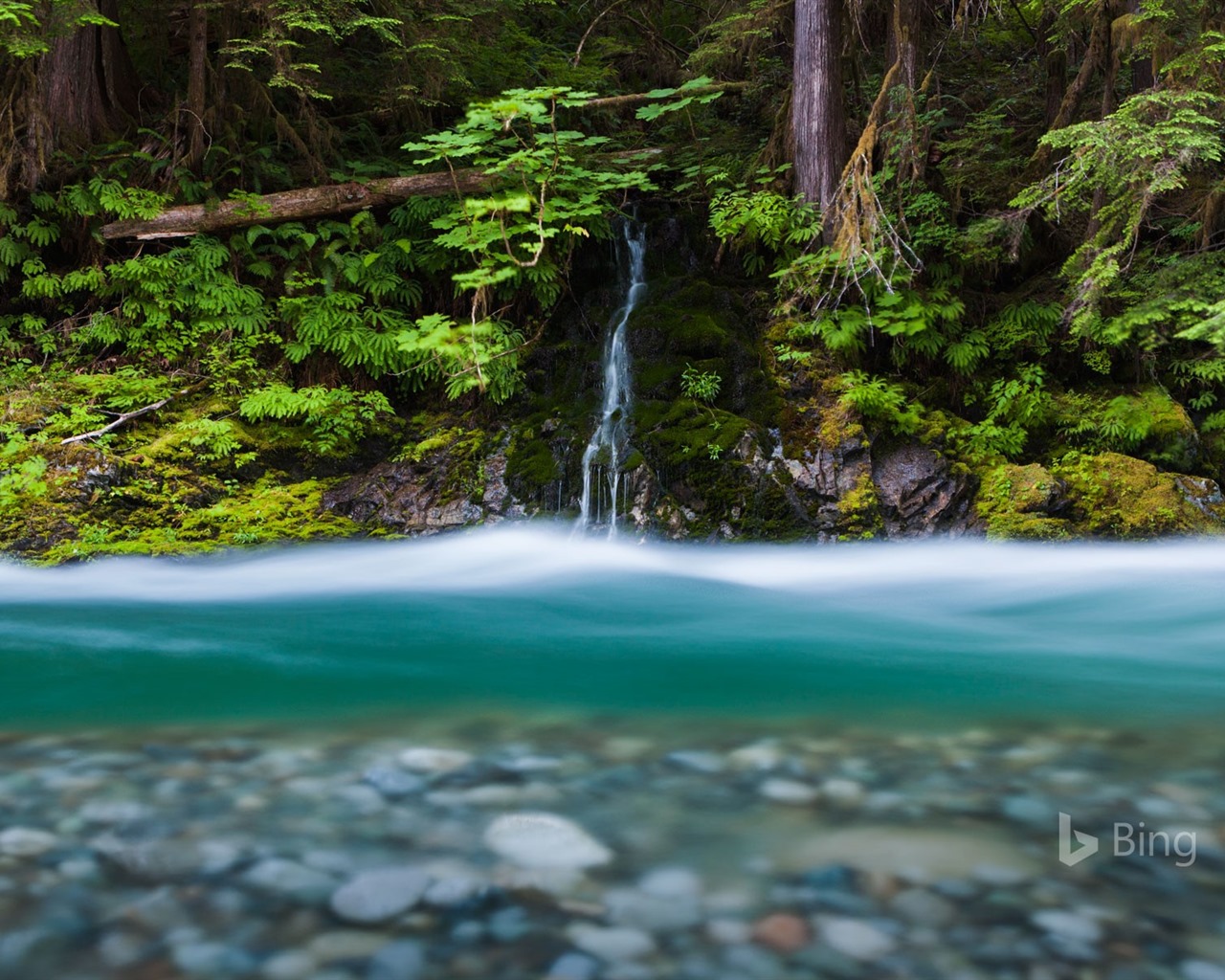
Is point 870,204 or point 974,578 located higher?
point 870,204

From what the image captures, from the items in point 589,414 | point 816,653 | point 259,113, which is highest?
point 259,113

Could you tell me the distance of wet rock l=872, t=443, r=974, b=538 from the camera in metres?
7.60

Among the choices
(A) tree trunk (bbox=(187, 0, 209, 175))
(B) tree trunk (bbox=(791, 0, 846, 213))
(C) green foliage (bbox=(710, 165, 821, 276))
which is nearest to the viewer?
(C) green foliage (bbox=(710, 165, 821, 276))

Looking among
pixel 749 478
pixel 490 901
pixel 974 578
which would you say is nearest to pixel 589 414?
pixel 749 478

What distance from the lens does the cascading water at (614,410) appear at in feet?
25.7

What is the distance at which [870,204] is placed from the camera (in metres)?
7.88

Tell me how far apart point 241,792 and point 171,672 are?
5.78 ft

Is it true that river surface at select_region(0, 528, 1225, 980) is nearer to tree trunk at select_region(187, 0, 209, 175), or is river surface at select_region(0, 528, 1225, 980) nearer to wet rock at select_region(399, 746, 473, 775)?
wet rock at select_region(399, 746, 473, 775)

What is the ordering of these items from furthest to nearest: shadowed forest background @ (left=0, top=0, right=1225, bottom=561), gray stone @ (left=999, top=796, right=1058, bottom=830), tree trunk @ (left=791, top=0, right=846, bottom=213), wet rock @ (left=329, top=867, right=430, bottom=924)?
tree trunk @ (left=791, top=0, right=846, bottom=213)
shadowed forest background @ (left=0, top=0, right=1225, bottom=561)
gray stone @ (left=999, top=796, right=1058, bottom=830)
wet rock @ (left=329, top=867, right=430, bottom=924)

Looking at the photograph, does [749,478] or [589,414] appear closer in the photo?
[749,478]

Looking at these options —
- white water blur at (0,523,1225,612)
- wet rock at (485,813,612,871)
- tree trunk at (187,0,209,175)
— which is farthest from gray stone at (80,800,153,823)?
tree trunk at (187,0,209,175)

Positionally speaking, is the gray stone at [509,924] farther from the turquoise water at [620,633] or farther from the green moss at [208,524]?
the green moss at [208,524]

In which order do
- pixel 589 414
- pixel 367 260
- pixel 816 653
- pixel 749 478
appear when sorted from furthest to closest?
pixel 367 260 < pixel 589 414 < pixel 749 478 < pixel 816 653

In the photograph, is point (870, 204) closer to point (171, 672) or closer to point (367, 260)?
point (367, 260)
